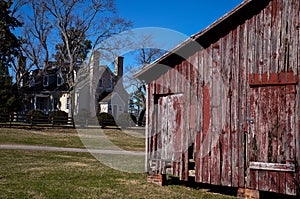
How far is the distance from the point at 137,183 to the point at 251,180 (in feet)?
11.9

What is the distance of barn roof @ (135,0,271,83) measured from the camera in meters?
8.84

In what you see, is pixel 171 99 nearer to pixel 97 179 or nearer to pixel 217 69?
pixel 217 69

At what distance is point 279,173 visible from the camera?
26.9 ft

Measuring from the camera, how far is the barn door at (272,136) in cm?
816

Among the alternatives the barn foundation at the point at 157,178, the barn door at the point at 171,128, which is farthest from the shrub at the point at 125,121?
the barn door at the point at 171,128

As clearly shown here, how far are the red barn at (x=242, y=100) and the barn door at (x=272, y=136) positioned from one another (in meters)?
0.02

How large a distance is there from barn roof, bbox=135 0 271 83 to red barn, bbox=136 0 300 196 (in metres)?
0.02

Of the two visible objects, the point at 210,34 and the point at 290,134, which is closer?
the point at 290,134

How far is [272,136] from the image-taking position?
8383 millimetres

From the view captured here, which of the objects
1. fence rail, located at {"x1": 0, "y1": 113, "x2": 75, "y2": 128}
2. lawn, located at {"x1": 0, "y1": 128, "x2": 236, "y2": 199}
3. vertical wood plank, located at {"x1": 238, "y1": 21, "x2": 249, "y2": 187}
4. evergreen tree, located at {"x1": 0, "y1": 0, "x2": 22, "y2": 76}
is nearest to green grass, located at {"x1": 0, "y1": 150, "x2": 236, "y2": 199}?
lawn, located at {"x1": 0, "y1": 128, "x2": 236, "y2": 199}


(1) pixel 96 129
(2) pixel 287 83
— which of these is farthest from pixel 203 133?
(1) pixel 96 129

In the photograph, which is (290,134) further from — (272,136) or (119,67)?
(119,67)

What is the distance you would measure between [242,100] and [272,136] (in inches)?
43.9

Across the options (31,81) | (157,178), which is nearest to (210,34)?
(157,178)
